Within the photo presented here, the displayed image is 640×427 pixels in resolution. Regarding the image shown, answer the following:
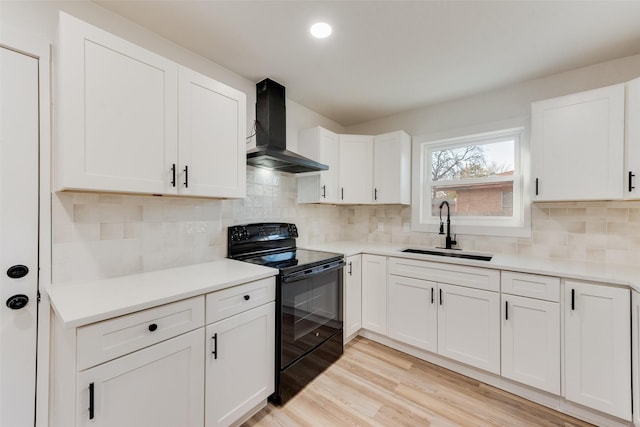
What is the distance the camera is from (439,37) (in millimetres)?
1747

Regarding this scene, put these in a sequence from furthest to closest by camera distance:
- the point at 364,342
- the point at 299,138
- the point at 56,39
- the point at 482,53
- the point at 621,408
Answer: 1. the point at 299,138
2. the point at 364,342
3. the point at 482,53
4. the point at 621,408
5. the point at 56,39

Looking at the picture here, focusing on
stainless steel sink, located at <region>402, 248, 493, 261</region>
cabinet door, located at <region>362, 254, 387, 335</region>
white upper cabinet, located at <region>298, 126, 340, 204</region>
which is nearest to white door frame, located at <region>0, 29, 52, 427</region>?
white upper cabinet, located at <region>298, 126, 340, 204</region>

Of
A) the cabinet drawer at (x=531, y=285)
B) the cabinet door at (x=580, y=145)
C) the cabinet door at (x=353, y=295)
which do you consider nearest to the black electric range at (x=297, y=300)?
the cabinet door at (x=353, y=295)

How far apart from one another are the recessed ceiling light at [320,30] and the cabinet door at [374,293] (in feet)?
6.26

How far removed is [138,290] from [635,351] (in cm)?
275

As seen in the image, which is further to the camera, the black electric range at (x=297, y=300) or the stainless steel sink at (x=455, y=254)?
the stainless steel sink at (x=455, y=254)

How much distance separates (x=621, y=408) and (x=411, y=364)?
1.24m

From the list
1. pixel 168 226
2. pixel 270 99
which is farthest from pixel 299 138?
pixel 168 226

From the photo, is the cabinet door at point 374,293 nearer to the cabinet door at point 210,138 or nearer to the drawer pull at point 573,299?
the drawer pull at point 573,299

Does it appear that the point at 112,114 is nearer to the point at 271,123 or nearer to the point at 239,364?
the point at 271,123

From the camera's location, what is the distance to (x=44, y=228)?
130 centimetres

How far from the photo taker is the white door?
1.21 metres

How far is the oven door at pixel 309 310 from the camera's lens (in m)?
1.78

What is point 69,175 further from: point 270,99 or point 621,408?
point 621,408
